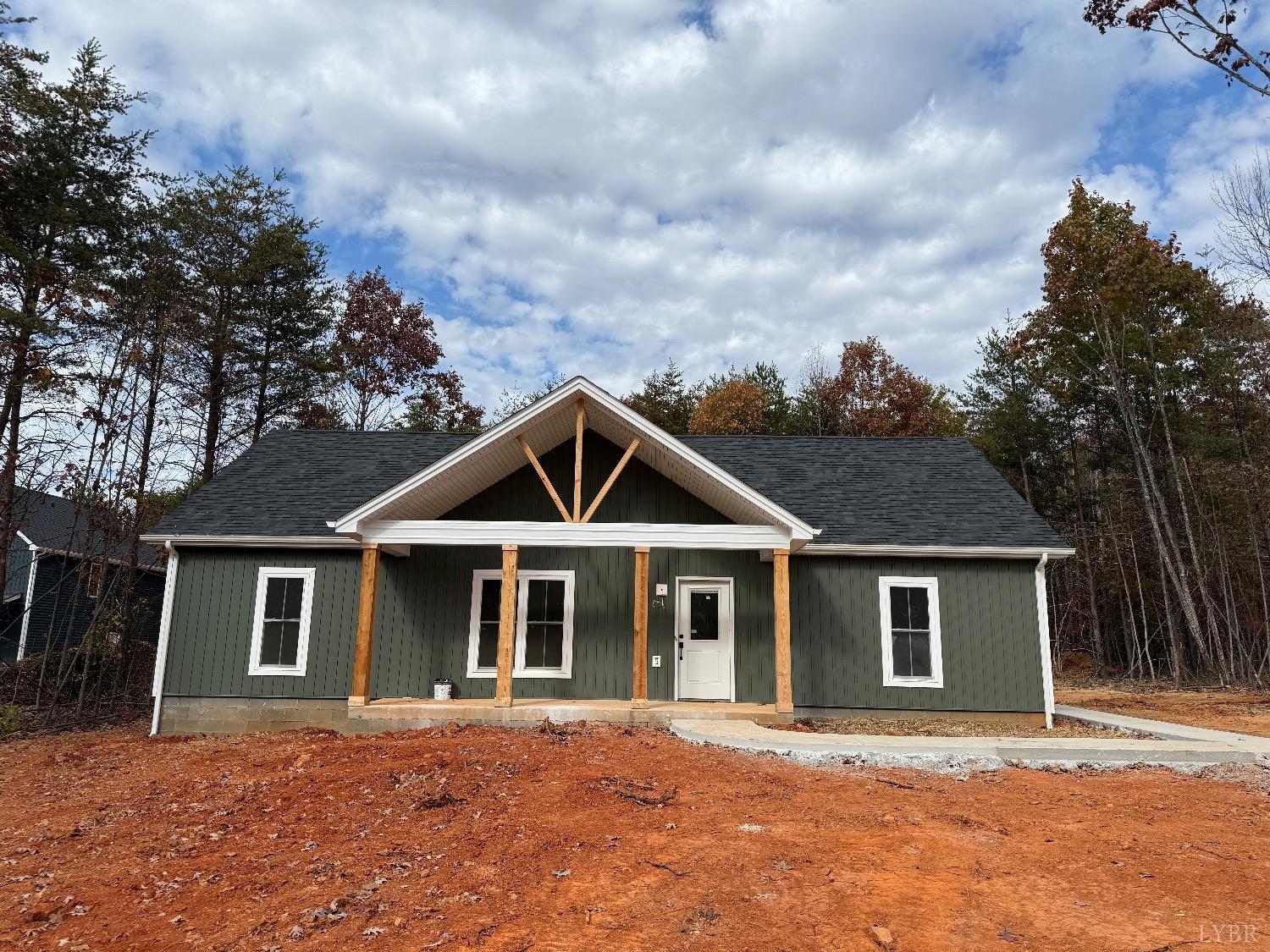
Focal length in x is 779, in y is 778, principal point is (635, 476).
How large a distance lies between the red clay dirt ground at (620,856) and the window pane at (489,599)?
3.51 metres

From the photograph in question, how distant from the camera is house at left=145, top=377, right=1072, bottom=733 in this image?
38.0 feet

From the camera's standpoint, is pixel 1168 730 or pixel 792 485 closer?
pixel 1168 730

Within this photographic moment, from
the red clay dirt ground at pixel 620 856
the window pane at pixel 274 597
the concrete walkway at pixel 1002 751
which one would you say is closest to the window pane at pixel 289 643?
the window pane at pixel 274 597

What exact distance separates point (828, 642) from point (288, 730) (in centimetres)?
813

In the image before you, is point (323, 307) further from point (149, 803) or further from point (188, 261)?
point (149, 803)

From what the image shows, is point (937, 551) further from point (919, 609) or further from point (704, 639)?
point (704, 639)

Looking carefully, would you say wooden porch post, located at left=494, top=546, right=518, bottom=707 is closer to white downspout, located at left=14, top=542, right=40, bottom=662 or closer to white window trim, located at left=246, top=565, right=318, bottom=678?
white window trim, located at left=246, top=565, right=318, bottom=678

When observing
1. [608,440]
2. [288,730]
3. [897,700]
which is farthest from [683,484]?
[288,730]

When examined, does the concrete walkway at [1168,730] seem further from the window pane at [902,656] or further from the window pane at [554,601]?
the window pane at [554,601]

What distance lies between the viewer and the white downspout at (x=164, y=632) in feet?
38.2

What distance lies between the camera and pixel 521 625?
39.9 feet

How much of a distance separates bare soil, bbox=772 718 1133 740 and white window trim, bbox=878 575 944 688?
0.53 meters

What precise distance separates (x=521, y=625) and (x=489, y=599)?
0.66 meters

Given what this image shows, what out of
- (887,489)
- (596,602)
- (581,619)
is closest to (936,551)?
(887,489)
